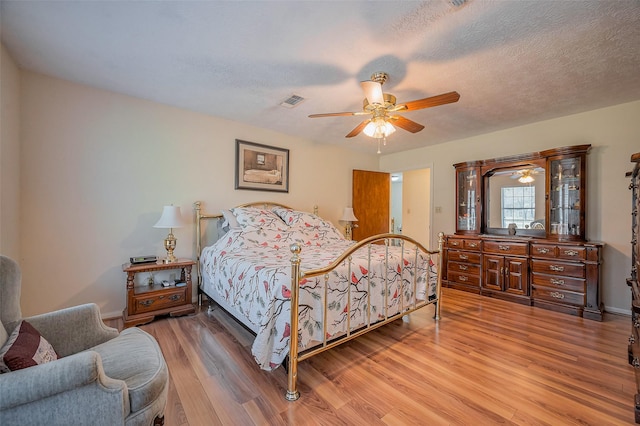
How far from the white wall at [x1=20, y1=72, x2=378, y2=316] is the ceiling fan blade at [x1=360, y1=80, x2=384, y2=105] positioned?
2252 mm

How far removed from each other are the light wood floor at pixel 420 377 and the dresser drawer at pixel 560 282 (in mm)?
435

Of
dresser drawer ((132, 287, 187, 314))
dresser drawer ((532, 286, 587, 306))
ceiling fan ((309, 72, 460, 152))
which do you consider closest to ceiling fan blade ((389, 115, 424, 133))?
ceiling fan ((309, 72, 460, 152))

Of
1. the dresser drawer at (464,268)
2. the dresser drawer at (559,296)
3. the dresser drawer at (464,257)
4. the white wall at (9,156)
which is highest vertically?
the white wall at (9,156)

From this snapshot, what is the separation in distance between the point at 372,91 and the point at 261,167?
2301 mm

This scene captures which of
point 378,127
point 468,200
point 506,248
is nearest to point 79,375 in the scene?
point 378,127

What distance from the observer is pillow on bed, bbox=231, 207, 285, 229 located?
3266 millimetres

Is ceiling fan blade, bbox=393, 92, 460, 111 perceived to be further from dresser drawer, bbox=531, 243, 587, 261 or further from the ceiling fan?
dresser drawer, bbox=531, 243, 587, 261

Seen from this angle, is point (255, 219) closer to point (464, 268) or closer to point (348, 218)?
point (348, 218)

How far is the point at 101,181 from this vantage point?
280 cm

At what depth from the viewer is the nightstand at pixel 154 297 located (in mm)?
2633

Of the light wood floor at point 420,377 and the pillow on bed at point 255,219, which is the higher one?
the pillow on bed at point 255,219

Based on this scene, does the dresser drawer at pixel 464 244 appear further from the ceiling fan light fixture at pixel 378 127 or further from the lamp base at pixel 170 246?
the lamp base at pixel 170 246

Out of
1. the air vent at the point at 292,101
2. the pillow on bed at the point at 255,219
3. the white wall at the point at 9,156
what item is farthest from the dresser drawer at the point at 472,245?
the white wall at the point at 9,156

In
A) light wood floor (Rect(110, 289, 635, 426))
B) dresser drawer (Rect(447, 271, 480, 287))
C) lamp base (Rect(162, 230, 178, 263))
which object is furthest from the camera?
dresser drawer (Rect(447, 271, 480, 287))
